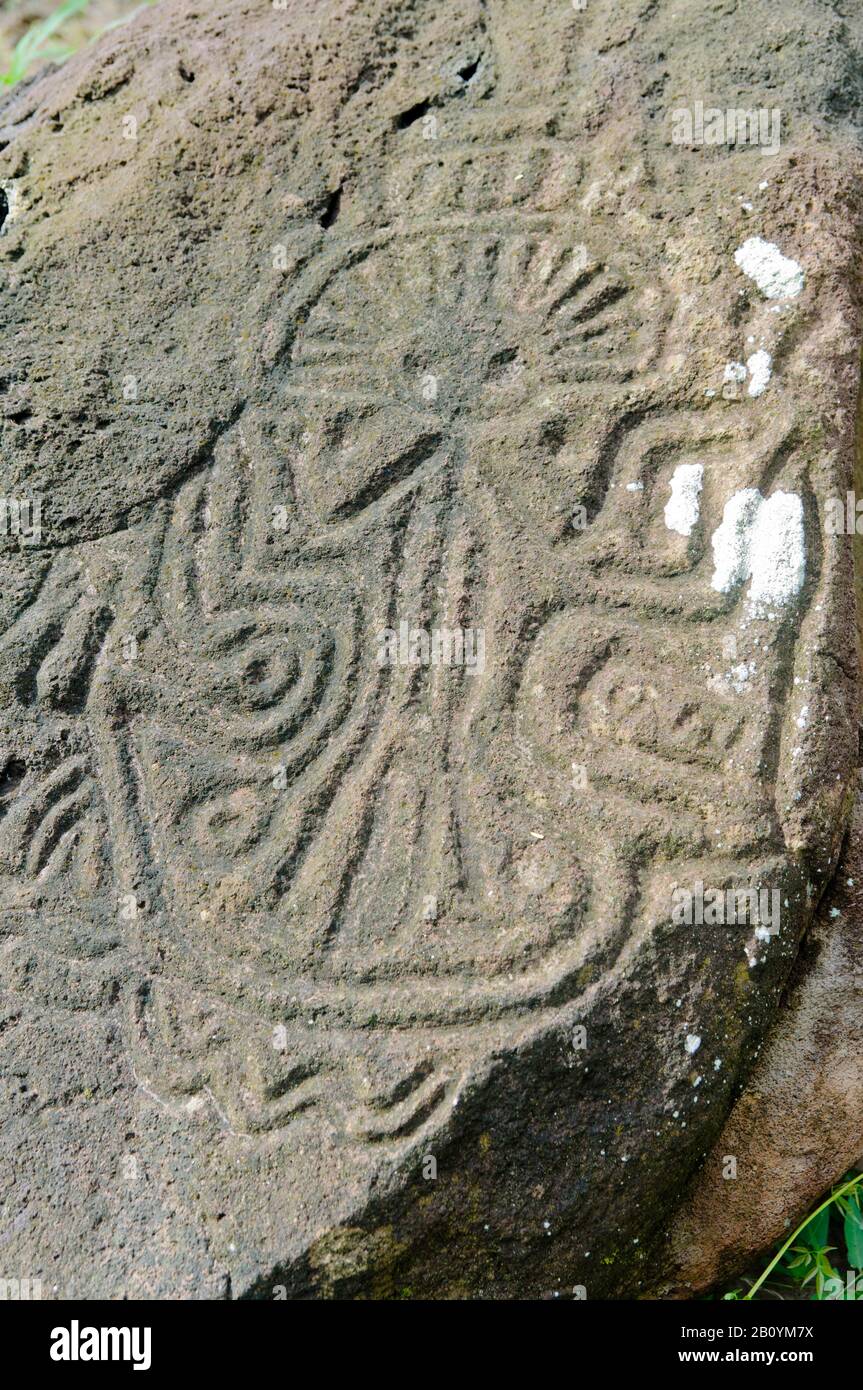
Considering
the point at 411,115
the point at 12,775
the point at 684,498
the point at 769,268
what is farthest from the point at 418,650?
the point at 411,115

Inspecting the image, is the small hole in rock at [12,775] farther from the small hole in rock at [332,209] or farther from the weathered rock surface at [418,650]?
the small hole in rock at [332,209]

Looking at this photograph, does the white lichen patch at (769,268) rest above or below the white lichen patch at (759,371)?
above

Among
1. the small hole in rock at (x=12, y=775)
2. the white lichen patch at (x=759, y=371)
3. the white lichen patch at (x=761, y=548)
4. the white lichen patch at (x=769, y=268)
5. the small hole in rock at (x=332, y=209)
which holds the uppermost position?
the small hole in rock at (x=332, y=209)

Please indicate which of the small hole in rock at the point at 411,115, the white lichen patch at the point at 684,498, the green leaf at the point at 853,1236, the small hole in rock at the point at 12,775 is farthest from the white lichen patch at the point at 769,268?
the green leaf at the point at 853,1236

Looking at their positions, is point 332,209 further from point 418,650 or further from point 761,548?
point 761,548

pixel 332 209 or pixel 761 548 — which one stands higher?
pixel 332 209

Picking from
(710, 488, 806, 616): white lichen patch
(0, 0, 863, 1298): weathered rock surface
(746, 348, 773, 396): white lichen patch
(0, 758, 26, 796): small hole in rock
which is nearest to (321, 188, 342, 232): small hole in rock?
(0, 0, 863, 1298): weathered rock surface
